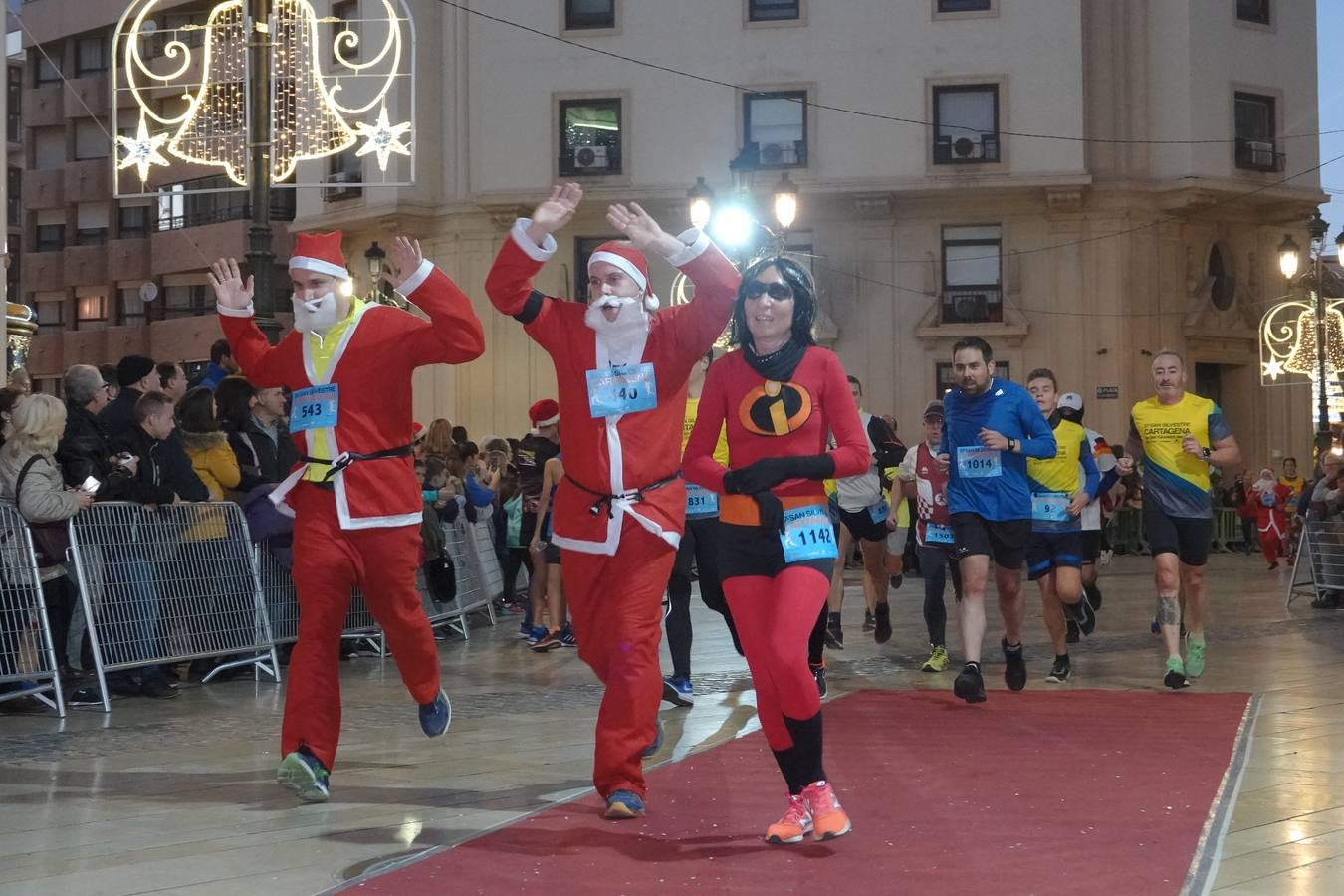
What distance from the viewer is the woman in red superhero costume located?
240 inches

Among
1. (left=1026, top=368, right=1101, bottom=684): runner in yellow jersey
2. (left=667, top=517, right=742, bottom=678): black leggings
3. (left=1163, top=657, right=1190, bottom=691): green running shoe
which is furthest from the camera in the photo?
(left=1026, top=368, right=1101, bottom=684): runner in yellow jersey

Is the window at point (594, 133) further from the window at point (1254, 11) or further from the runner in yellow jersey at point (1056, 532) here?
the runner in yellow jersey at point (1056, 532)

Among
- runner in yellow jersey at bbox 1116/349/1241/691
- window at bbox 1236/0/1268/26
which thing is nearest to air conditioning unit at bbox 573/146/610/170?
window at bbox 1236/0/1268/26

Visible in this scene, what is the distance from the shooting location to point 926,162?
36.7 m

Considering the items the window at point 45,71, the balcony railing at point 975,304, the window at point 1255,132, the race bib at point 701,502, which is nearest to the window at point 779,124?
the balcony railing at point 975,304

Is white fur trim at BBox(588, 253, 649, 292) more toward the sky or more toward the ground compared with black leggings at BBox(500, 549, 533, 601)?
more toward the sky

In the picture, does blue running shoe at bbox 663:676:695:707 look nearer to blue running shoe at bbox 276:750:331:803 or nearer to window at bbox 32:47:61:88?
blue running shoe at bbox 276:750:331:803

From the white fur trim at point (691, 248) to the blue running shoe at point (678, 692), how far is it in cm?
365

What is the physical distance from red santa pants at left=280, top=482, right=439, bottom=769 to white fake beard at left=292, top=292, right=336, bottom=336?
0.64m

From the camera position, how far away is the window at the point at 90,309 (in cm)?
5188

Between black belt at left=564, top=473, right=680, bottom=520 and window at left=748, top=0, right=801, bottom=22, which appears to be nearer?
black belt at left=564, top=473, right=680, bottom=520

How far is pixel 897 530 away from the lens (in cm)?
1453

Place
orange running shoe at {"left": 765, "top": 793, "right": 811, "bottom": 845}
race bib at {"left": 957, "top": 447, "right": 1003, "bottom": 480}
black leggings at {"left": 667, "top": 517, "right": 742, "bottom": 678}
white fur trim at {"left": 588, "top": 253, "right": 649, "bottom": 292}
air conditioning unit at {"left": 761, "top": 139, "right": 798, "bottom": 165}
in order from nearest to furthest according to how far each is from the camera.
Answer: orange running shoe at {"left": 765, "top": 793, "right": 811, "bottom": 845}
white fur trim at {"left": 588, "top": 253, "right": 649, "bottom": 292}
race bib at {"left": 957, "top": 447, "right": 1003, "bottom": 480}
black leggings at {"left": 667, "top": 517, "right": 742, "bottom": 678}
air conditioning unit at {"left": 761, "top": 139, "right": 798, "bottom": 165}

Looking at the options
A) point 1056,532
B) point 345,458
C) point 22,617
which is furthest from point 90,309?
point 345,458
